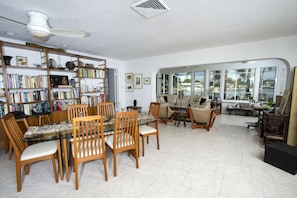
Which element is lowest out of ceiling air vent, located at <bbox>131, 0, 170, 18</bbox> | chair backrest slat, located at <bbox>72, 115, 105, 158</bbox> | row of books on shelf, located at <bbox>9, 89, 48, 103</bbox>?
chair backrest slat, located at <bbox>72, 115, 105, 158</bbox>

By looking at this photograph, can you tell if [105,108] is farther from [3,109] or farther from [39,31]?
[3,109]

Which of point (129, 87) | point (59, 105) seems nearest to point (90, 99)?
point (59, 105)

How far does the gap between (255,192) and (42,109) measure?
439 cm

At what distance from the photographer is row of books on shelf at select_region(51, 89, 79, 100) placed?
357 centimetres

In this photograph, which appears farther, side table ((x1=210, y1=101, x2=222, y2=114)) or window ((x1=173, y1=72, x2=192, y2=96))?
window ((x1=173, y1=72, x2=192, y2=96))

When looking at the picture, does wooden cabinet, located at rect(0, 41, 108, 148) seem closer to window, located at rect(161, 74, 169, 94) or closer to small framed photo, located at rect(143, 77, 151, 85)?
small framed photo, located at rect(143, 77, 151, 85)

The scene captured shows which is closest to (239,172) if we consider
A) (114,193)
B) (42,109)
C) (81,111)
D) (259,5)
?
(114,193)

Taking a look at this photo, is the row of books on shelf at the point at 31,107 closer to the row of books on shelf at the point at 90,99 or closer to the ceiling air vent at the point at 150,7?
the row of books on shelf at the point at 90,99

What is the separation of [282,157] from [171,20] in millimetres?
2778

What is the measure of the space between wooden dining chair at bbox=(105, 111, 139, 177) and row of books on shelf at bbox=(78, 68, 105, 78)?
2720 millimetres

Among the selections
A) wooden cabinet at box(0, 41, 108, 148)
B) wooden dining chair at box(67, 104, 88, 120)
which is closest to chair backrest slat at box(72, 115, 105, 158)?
wooden dining chair at box(67, 104, 88, 120)

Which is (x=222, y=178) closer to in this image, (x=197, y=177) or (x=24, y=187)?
(x=197, y=177)

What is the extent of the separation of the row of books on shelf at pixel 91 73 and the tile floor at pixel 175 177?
2522 mm

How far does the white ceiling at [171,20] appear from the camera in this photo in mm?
1744
